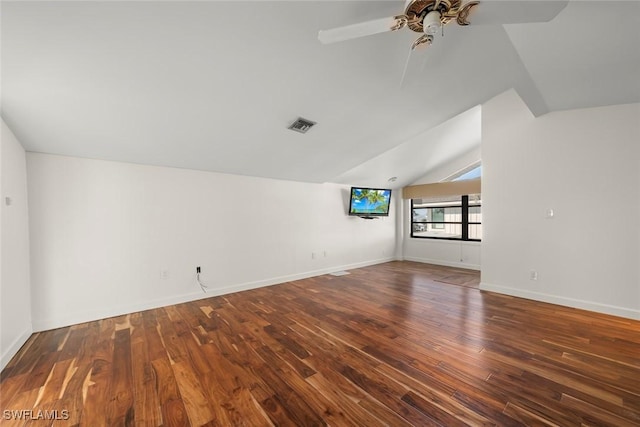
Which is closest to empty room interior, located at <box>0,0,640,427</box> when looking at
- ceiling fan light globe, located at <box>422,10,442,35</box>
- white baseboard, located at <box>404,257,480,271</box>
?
ceiling fan light globe, located at <box>422,10,442,35</box>

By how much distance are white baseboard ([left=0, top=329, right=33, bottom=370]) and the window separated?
726 centimetres

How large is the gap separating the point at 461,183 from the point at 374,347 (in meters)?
4.96

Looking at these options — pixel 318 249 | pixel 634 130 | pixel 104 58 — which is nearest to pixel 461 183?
pixel 634 130

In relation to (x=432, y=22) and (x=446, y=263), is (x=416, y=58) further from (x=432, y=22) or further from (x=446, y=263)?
(x=446, y=263)

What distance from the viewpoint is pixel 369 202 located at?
609 cm

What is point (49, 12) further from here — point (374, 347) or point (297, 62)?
point (374, 347)

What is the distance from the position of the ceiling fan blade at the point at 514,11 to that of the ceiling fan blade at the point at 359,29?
1.48 ft

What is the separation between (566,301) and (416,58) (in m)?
3.78

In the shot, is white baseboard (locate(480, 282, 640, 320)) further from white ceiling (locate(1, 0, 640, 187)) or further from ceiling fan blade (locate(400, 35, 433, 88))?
ceiling fan blade (locate(400, 35, 433, 88))

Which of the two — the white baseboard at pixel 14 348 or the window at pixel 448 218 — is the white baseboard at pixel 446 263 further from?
the white baseboard at pixel 14 348

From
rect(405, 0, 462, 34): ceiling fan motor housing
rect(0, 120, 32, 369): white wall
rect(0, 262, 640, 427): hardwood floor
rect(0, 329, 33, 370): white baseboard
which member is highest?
rect(405, 0, 462, 34): ceiling fan motor housing

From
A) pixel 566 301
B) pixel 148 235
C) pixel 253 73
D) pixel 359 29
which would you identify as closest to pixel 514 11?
pixel 359 29

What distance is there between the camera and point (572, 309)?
3232 millimetres

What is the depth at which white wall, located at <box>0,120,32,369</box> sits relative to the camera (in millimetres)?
2109
